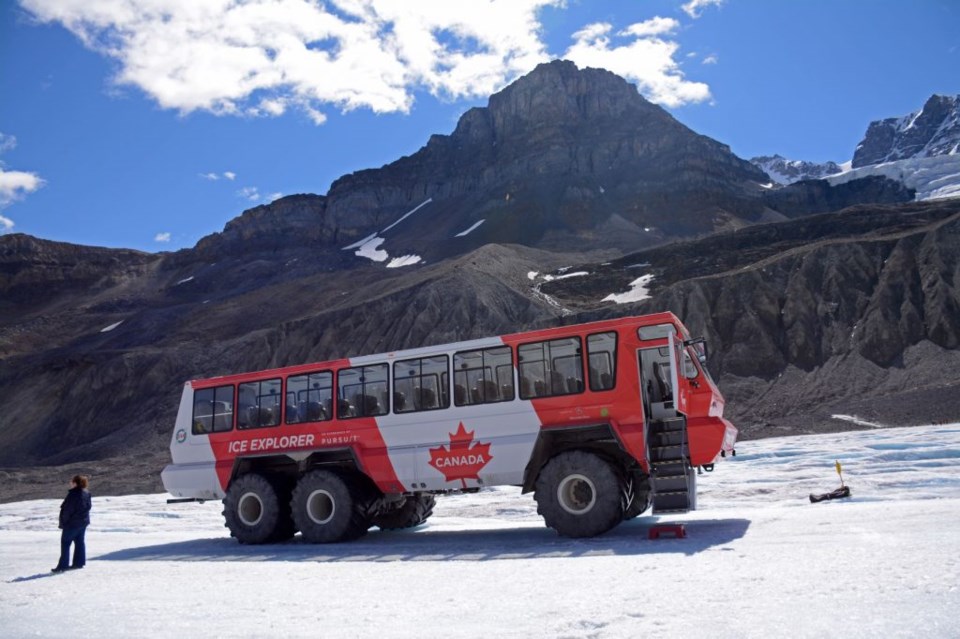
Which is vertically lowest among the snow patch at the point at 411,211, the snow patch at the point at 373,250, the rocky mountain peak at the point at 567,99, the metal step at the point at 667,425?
the metal step at the point at 667,425

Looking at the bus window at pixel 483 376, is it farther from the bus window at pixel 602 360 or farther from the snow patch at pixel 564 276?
the snow patch at pixel 564 276

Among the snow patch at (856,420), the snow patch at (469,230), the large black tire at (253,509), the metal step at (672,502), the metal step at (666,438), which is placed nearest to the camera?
the metal step at (672,502)

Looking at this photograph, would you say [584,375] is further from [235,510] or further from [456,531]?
[235,510]

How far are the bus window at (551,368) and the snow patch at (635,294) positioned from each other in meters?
44.2

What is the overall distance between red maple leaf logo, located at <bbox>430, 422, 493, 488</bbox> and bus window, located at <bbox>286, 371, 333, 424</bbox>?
2620 mm

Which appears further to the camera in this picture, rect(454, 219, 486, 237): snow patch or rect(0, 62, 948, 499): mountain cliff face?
rect(454, 219, 486, 237): snow patch

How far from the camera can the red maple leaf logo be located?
13.4 metres

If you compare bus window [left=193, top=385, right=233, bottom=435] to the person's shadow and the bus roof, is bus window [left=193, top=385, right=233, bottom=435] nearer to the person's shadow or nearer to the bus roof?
the bus roof

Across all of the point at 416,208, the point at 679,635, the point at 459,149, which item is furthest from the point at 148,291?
the point at 679,635

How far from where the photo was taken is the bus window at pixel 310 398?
597 inches

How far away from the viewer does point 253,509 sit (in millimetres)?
15523

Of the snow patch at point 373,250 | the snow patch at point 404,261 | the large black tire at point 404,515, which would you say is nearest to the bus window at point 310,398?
the large black tire at point 404,515

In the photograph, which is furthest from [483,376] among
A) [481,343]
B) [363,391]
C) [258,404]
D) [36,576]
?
[36,576]

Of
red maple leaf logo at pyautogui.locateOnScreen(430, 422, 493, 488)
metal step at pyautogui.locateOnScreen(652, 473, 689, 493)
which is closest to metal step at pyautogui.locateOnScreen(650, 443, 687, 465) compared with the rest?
metal step at pyautogui.locateOnScreen(652, 473, 689, 493)
